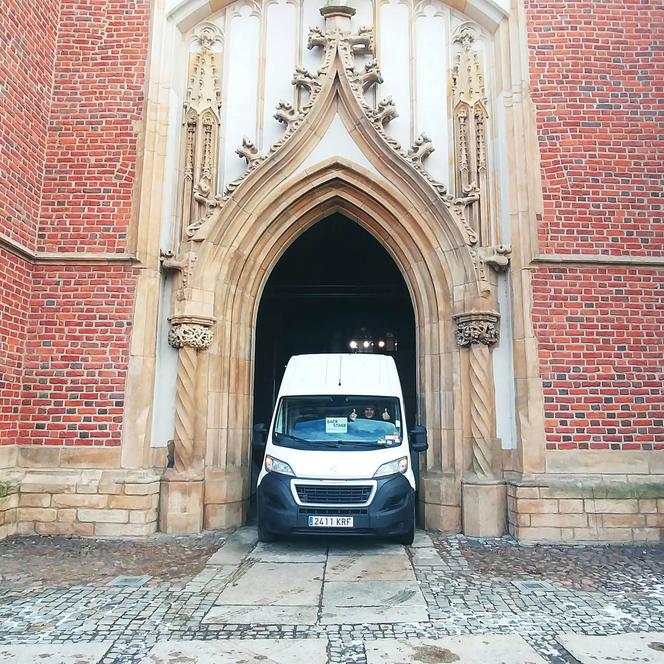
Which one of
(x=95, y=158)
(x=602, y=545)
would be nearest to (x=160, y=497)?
(x=95, y=158)

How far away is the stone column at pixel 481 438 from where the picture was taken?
6992 millimetres

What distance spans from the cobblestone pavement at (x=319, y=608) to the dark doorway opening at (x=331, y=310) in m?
6.20

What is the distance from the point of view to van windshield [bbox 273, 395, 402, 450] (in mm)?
6629

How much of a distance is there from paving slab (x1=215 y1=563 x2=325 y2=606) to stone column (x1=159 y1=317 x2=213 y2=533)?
5.71ft

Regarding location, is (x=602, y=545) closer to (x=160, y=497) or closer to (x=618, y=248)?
(x=618, y=248)

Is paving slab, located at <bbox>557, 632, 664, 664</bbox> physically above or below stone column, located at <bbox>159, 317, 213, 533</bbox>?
below

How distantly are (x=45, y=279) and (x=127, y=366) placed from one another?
5.27 ft

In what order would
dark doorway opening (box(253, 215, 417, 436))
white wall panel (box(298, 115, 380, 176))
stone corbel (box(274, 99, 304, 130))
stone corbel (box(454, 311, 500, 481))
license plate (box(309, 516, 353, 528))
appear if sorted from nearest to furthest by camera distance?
license plate (box(309, 516, 353, 528)) → stone corbel (box(454, 311, 500, 481)) → stone corbel (box(274, 99, 304, 130)) → white wall panel (box(298, 115, 380, 176)) → dark doorway opening (box(253, 215, 417, 436))

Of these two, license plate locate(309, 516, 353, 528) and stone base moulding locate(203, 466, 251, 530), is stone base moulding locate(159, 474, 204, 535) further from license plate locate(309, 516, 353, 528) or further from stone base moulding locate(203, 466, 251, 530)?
license plate locate(309, 516, 353, 528)

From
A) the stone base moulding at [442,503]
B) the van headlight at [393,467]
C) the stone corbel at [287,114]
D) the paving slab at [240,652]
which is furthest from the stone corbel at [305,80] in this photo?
the paving slab at [240,652]

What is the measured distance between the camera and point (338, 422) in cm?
680

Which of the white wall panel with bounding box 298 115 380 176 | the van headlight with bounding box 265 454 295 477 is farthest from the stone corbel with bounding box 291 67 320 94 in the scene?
the van headlight with bounding box 265 454 295 477

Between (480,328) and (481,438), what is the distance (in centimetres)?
140

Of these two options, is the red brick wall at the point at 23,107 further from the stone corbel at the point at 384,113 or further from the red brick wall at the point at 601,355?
the red brick wall at the point at 601,355
